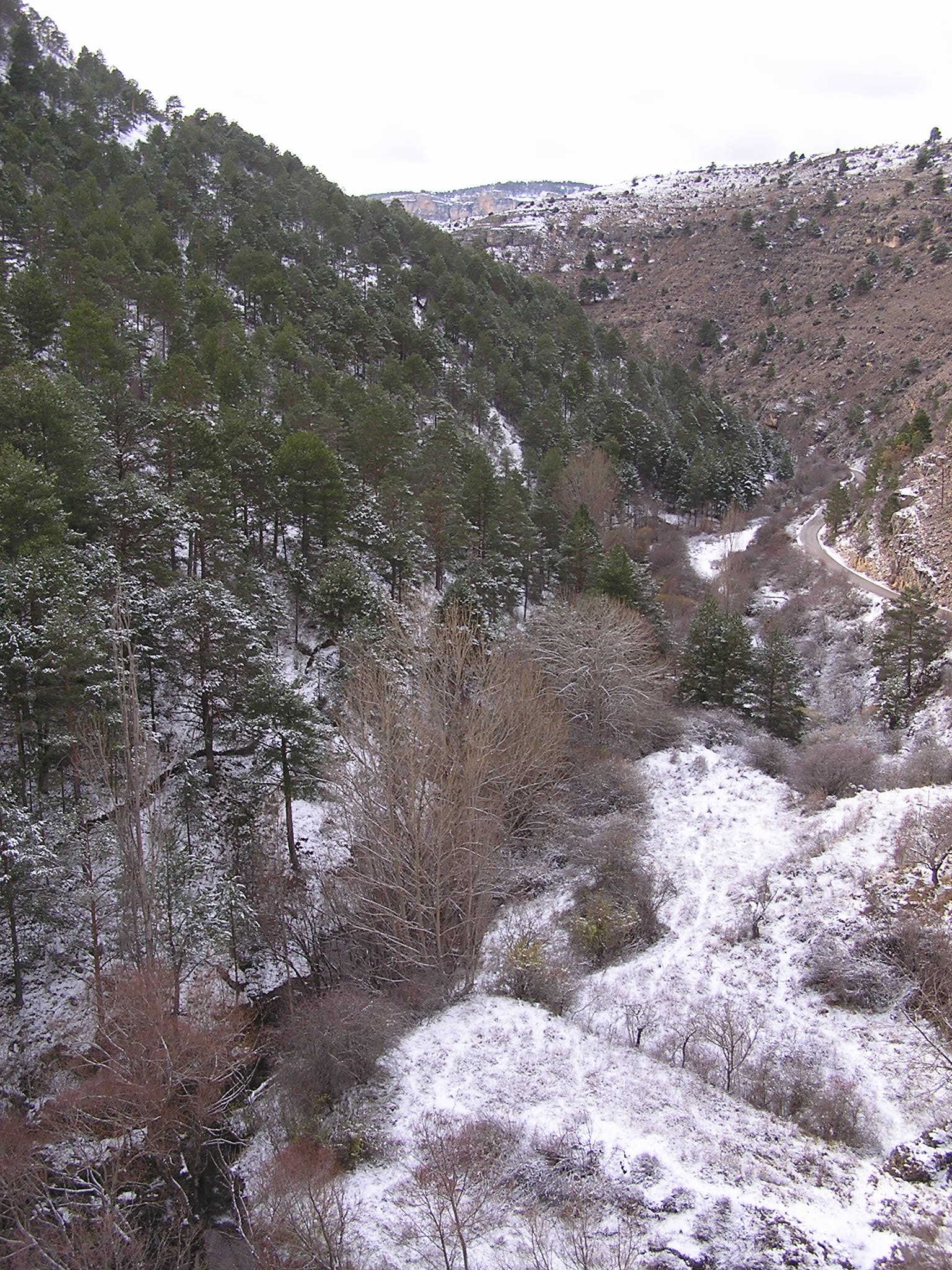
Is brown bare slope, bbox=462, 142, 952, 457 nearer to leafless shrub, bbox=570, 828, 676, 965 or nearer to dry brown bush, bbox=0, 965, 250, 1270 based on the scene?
leafless shrub, bbox=570, 828, 676, 965

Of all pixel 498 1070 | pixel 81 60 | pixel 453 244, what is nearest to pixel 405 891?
pixel 498 1070

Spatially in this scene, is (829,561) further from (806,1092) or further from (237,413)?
(806,1092)

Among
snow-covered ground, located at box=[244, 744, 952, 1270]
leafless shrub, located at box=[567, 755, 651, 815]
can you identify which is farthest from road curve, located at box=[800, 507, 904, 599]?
snow-covered ground, located at box=[244, 744, 952, 1270]

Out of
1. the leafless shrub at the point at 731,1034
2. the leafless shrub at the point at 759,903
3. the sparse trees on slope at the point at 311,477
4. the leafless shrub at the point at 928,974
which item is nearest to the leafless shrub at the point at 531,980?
the leafless shrub at the point at 731,1034

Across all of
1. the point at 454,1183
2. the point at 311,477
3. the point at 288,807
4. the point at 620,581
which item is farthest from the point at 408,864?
the point at 620,581

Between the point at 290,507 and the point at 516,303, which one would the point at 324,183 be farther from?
the point at 290,507

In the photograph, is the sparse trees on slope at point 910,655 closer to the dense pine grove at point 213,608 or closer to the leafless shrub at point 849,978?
the dense pine grove at point 213,608
